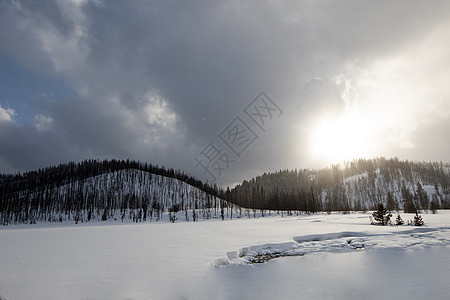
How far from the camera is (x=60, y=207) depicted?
11038cm

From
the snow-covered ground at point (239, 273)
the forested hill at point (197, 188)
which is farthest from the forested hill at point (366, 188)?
the snow-covered ground at point (239, 273)

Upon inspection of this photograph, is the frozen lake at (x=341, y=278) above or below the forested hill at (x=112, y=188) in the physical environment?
below

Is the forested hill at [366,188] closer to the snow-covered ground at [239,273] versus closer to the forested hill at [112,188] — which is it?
the forested hill at [112,188]

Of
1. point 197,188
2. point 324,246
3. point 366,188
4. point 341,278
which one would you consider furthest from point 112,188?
point 366,188

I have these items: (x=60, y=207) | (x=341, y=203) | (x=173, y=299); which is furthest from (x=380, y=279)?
(x=341, y=203)

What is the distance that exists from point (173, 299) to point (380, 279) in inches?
314

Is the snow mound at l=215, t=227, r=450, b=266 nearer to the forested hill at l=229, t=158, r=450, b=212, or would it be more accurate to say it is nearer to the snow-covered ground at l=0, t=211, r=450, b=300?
the snow-covered ground at l=0, t=211, r=450, b=300

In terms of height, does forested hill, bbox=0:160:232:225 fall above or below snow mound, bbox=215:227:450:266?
above

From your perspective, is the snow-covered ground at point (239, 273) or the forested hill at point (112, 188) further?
the forested hill at point (112, 188)

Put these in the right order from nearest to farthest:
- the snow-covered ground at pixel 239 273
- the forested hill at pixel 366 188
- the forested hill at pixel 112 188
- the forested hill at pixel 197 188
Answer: the snow-covered ground at pixel 239 273, the forested hill at pixel 112 188, the forested hill at pixel 197 188, the forested hill at pixel 366 188

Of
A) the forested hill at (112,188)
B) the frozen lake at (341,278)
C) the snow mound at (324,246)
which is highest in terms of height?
the forested hill at (112,188)

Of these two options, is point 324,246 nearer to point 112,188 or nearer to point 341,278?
point 341,278

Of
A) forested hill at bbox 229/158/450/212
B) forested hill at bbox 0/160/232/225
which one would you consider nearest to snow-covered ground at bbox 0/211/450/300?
forested hill at bbox 0/160/232/225

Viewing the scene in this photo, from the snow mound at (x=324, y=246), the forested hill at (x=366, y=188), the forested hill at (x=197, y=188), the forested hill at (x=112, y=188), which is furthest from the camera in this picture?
the forested hill at (x=366, y=188)
